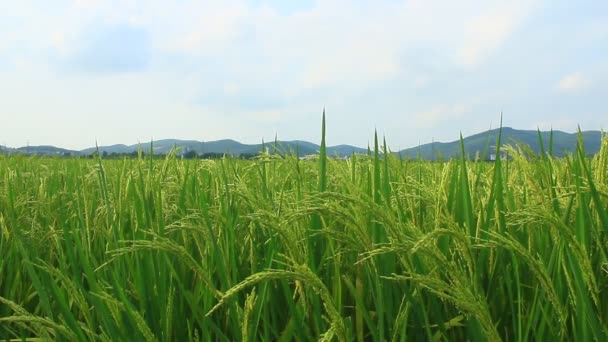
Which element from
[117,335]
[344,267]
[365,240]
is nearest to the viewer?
[365,240]

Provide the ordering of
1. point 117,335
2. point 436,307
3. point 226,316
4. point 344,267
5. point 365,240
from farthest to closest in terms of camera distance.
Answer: point 344,267, point 226,316, point 117,335, point 436,307, point 365,240

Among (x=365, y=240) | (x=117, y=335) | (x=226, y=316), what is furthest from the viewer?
(x=226, y=316)

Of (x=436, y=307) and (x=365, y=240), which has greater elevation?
(x=365, y=240)

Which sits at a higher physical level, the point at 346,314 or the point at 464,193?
the point at 464,193

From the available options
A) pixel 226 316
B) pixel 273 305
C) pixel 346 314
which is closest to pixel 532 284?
pixel 346 314

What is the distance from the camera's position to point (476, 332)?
3.74ft

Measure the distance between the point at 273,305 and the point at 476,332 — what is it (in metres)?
0.56

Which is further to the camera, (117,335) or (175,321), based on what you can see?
(175,321)

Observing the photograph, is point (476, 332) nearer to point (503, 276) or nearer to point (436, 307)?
point (436, 307)

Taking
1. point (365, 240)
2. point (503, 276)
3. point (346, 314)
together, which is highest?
point (365, 240)

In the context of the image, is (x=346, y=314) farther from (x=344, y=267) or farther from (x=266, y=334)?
(x=266, y=334)

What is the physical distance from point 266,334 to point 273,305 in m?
0.14

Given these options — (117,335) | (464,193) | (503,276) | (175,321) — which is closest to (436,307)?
(503,276)

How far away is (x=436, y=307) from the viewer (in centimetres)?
125
